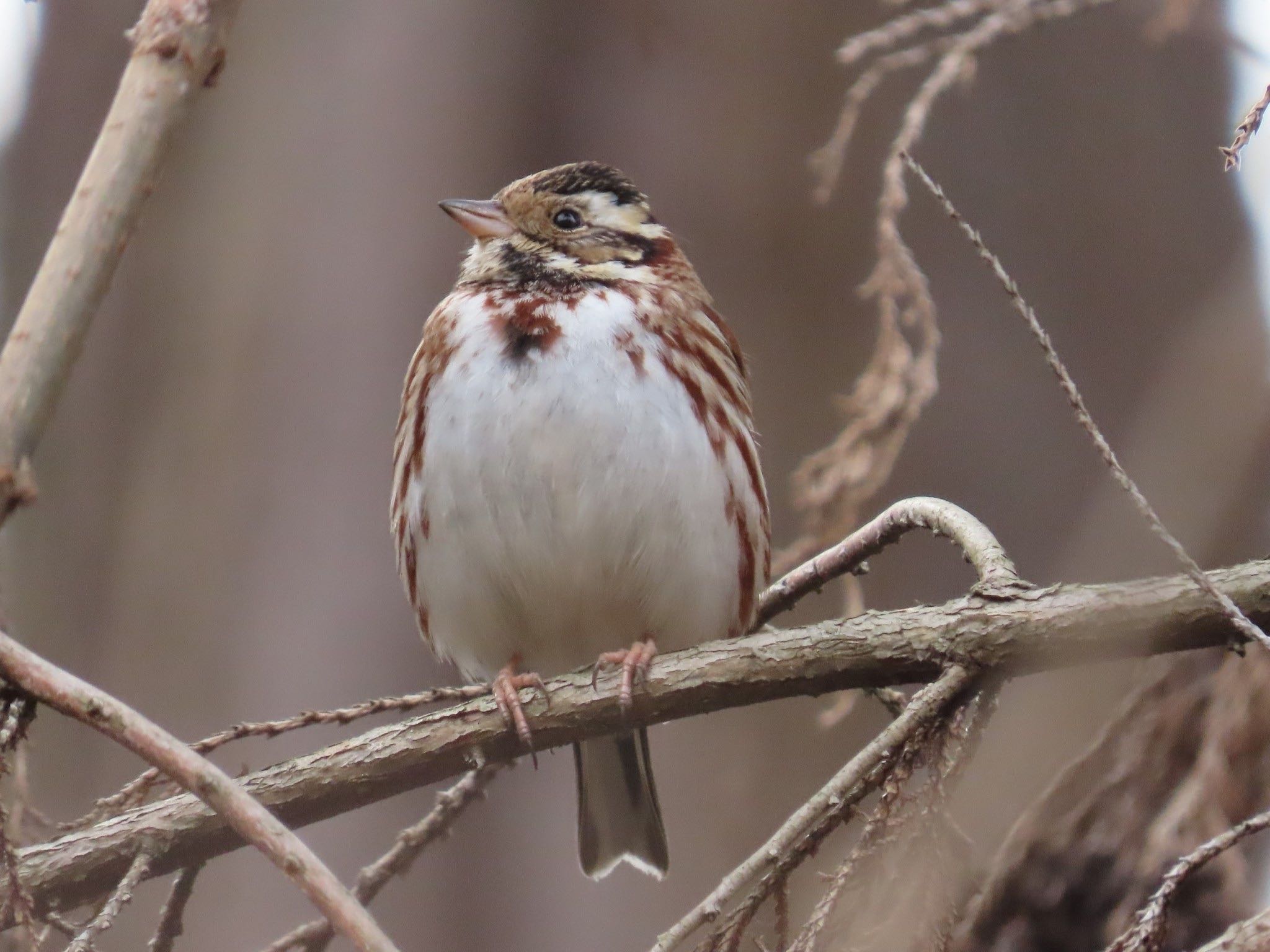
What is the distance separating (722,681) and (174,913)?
0.93 meters

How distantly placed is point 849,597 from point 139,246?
371 centimetres

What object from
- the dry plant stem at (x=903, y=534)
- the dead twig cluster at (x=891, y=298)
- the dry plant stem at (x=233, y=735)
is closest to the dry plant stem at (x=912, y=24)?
the dead twig cluster at (x=891, y=298)

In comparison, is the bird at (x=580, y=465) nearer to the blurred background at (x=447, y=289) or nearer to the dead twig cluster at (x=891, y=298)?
A: the dead twig cluster at (x=891, y=298)

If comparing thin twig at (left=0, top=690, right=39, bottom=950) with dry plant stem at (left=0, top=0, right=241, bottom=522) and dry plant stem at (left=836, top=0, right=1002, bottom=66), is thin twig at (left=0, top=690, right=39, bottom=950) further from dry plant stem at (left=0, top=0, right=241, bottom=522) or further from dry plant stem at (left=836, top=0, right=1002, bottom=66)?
dry plant stem at (left=836, top=0, right=1002, bottom=66)

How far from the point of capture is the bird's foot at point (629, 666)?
2635 mm

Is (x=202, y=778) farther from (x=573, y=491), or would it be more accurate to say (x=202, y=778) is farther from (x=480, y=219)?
(x=480, y=219)

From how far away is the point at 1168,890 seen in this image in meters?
1.79

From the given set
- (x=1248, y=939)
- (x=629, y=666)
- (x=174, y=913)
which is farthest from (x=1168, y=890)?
(x=174, y=913)

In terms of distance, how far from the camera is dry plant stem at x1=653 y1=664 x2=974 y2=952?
2.14 meters

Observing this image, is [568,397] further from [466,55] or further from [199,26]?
[466,55]

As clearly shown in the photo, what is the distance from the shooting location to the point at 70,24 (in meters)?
6.33

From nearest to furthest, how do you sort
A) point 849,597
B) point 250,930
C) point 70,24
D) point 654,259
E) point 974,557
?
point 974,557
point 849,597
point 654,259
point 250,930
point 70,24

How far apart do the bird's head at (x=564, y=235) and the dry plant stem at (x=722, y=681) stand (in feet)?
4.35

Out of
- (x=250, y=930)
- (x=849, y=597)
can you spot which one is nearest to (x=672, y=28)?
(x=849, y=597)
